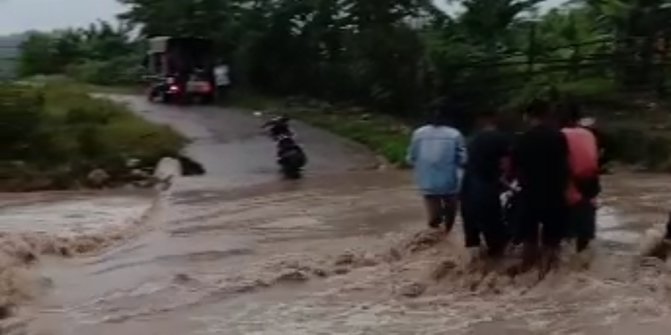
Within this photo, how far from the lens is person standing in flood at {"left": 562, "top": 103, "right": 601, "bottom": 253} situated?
10.6 metres

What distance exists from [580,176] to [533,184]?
526 mm

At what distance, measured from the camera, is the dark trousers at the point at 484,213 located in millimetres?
10750

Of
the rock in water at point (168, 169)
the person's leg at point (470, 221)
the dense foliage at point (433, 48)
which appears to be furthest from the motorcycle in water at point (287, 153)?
the person's leg at point (470, 221)

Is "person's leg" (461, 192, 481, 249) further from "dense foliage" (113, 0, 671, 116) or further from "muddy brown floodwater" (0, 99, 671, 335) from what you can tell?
"dense foliage" (113, 0, 671, 116)

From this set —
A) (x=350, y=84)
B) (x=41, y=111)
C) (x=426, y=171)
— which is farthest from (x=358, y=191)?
(x=350, y=84)

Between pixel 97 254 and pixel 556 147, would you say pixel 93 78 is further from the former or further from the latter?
pixel 556 147

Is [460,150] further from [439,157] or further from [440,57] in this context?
[440,57]

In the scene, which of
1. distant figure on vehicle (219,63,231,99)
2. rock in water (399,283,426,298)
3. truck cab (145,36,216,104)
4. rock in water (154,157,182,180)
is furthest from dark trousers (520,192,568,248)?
distant figure on vehicle (219,63,231,99)

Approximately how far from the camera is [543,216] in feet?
34.2

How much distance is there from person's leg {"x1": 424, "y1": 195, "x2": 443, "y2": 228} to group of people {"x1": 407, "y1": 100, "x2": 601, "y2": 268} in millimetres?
1039

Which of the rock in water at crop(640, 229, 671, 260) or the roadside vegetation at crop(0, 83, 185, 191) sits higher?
the rock in water at crop(640, 229, 671, 260)

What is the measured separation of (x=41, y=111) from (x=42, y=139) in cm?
103

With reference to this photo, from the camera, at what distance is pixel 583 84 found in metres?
28.0

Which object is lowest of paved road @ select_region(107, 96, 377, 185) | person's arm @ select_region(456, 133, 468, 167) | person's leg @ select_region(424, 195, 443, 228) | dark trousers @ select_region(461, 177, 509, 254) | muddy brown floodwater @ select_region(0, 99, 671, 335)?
paved road @ select_region(107, 96, 377, 185)
